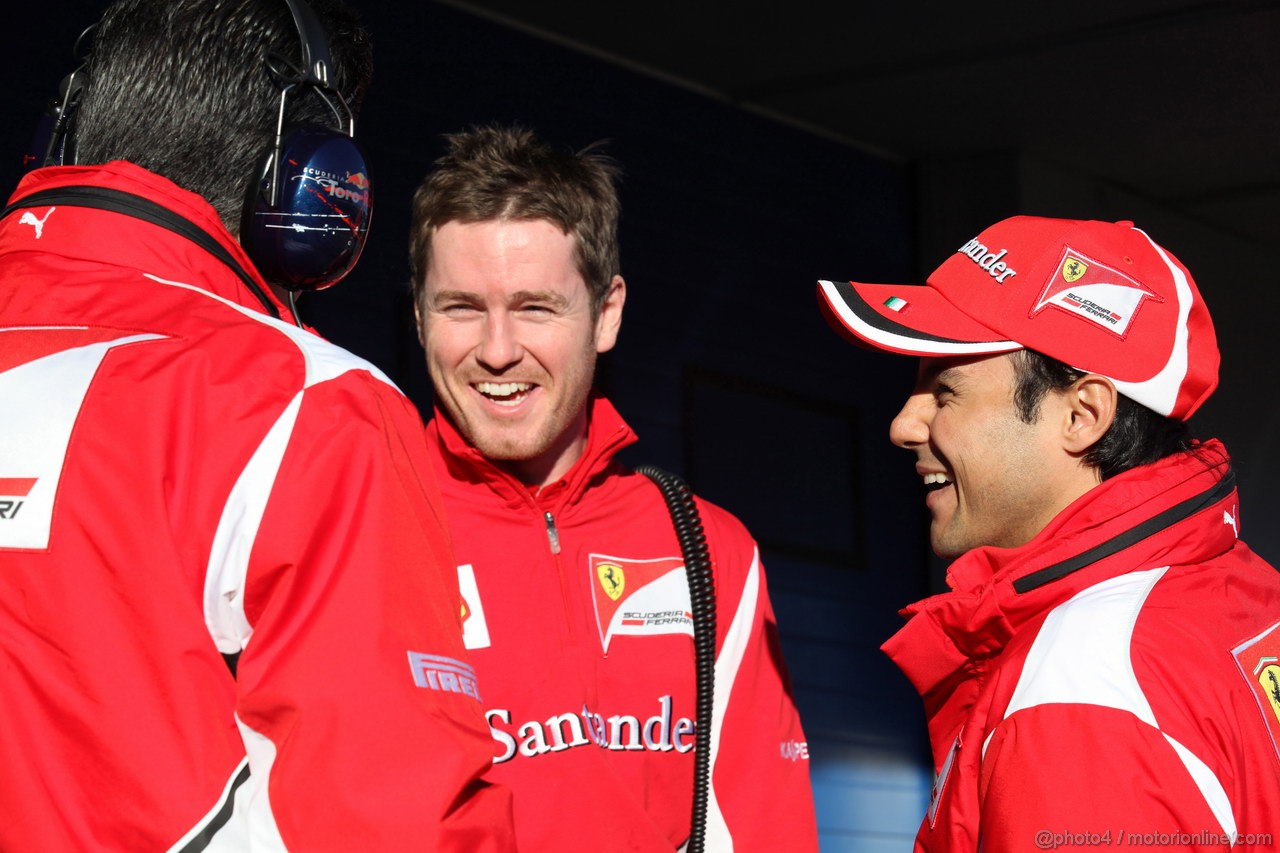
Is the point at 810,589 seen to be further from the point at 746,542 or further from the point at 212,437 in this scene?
the point at 212,437

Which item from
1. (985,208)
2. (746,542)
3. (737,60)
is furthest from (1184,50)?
(746,542)

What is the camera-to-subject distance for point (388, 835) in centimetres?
130

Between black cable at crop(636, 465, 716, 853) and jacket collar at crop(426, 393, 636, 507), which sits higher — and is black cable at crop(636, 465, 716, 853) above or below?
below

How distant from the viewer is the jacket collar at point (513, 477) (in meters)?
2.74

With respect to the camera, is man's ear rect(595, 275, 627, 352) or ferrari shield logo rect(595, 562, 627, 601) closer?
ferrari shield logo rect(595, 562, 627, 601)

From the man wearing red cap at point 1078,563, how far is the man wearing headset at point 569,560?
24.9 inches

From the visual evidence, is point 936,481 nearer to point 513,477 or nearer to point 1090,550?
point 1090,550

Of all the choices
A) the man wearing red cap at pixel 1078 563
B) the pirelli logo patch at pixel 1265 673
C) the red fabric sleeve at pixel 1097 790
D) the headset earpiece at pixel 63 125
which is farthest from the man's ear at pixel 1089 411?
the headset earpiece at pixel 63 125

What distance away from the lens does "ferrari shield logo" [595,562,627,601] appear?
273 centimetres

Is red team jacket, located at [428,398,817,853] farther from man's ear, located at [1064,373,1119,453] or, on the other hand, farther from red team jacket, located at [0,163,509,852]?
red team jacket, located at [0,163,509,852]

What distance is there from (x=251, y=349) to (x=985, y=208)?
5.05m

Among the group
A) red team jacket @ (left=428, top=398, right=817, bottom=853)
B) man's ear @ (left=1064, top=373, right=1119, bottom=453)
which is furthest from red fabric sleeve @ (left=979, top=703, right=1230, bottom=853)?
red team jacket @ (left=428, top=398, right=817, bottom=853)

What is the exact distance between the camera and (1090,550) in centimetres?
192

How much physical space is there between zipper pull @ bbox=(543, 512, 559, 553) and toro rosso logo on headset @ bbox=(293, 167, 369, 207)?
1.00 m
